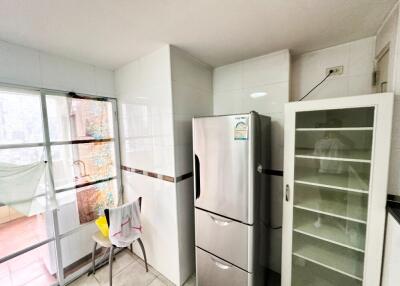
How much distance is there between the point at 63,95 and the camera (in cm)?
172

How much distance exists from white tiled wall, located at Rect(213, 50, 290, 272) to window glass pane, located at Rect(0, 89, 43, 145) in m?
1.87

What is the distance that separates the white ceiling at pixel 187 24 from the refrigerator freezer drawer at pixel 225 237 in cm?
151

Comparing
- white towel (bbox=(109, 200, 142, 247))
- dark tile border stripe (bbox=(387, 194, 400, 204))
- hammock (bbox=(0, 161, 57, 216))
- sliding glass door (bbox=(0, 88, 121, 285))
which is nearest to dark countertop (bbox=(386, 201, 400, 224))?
dark tile border stripe (bbox=(387, 194, 400, 204))

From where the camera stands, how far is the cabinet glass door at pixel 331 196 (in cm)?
122

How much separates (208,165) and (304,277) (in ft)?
4.03

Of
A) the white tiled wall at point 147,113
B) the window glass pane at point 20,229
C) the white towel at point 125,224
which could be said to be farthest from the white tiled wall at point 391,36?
the window glass pane at point 20,229

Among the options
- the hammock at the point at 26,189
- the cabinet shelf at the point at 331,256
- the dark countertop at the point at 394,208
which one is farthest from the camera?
the hammock at the point at 26,189

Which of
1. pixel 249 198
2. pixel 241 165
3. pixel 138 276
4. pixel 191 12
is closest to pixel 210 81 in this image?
pixel 191 12

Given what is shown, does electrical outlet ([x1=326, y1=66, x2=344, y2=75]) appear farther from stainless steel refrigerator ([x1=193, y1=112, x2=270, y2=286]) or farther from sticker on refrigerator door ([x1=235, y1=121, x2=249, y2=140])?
sticker on refrigerator door ([x1=235, y1=121, x2=249, y2=140])

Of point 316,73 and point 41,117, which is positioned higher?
point 316,73

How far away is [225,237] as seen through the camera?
1438 mm

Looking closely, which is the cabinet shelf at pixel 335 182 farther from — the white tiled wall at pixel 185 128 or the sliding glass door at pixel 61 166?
the sliding glass door at pixel 61 166

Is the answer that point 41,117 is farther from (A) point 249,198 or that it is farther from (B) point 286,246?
(B) point 286,246

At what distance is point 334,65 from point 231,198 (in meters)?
1.53
